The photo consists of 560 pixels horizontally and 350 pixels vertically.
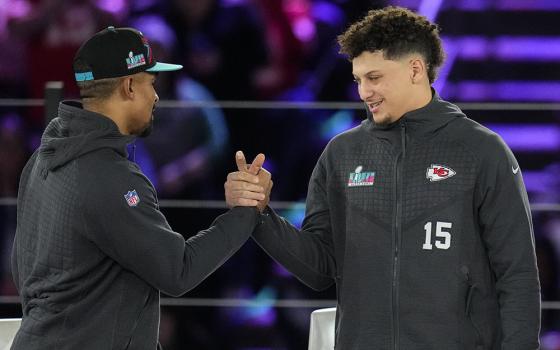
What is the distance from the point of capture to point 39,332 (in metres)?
2.26

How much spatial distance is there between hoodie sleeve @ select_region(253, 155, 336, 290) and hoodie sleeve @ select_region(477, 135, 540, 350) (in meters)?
0.42

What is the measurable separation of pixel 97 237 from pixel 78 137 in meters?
0.23

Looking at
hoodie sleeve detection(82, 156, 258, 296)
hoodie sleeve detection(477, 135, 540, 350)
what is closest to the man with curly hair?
hoodie sleeve detection(477, 135, 540, 350)

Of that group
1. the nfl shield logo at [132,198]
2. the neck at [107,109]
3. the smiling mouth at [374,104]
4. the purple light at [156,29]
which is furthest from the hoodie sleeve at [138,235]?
the purple light at [156,29]

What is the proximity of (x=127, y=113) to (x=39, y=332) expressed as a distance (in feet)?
1.74

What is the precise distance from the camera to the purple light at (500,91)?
4082 millimetres

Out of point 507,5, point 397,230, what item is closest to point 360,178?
point 397,230

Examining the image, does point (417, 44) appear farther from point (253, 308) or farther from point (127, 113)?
point (253, 308)

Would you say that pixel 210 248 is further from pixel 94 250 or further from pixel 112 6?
pixel 112 6

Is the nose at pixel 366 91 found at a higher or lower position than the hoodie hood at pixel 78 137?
higher

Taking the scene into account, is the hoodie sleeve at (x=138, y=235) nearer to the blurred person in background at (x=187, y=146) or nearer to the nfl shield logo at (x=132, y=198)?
the nfl shield logo at (x=132, y=198)

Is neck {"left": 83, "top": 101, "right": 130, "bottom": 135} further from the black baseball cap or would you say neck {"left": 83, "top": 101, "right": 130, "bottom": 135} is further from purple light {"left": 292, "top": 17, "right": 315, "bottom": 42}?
purple light {"left": 292, "top": 17, "right": 315, "bottom": 42}

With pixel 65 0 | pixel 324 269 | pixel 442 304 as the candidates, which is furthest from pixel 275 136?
pixel 442 304

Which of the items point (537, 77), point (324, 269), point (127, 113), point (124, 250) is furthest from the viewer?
point (537, 77)
